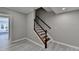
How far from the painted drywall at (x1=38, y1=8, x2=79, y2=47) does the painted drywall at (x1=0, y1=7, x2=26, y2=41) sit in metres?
2.12

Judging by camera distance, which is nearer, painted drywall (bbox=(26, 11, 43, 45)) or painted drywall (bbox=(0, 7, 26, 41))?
painted drywall (bbox=(0, 7, 26, 41))

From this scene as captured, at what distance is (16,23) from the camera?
5238mm

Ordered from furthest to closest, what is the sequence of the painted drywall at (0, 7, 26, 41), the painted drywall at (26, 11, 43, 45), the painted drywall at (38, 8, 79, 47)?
the painted drywall at (26, 11, 43, 45), the painted drywall at (0, 7, 26, 41), the painted drywall at (38, 8, 79, 47)

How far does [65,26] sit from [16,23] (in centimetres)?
371

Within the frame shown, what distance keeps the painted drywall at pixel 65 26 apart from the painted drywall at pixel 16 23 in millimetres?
2123

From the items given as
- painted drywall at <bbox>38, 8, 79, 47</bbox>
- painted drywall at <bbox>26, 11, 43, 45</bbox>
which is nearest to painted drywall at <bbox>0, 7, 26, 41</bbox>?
painted drywall at <bbox>26, 11, 43, 45</bbox>

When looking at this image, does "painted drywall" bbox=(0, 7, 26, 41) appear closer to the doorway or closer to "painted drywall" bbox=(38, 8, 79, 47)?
the doorway

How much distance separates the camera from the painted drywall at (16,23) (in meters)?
4.55

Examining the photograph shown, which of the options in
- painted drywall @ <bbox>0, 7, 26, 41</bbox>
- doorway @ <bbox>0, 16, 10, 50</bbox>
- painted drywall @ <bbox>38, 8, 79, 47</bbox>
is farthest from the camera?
painted drywall @ <bbox>0, 7, 26, 41</bbox>

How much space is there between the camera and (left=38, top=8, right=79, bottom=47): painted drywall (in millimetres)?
4051
